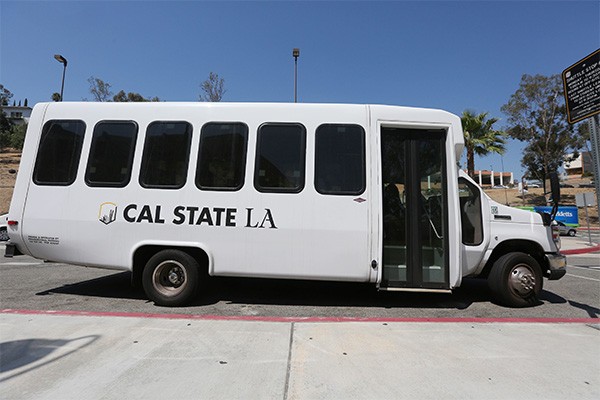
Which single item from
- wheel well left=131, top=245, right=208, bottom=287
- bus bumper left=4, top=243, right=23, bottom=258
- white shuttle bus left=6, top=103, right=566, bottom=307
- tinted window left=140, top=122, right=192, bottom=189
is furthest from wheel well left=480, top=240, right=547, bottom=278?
bus bumper left=4, top=243, right=23, bottom=258

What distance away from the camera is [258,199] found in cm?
455

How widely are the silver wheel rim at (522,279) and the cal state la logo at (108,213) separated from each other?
587 cm

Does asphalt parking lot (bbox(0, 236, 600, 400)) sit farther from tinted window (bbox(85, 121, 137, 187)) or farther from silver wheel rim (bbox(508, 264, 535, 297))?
tinted window (bbox(85, 121, 137, 187))

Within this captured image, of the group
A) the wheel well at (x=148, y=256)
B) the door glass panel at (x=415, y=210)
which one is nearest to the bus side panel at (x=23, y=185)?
the wheel well at (x=148, y=256)

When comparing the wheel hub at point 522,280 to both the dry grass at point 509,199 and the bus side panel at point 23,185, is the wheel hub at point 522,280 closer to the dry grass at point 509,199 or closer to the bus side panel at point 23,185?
the bus side panel at point 23,185

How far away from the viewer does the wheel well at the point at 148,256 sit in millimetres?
4738

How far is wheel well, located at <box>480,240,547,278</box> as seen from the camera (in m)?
5.04

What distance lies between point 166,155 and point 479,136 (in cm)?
2017

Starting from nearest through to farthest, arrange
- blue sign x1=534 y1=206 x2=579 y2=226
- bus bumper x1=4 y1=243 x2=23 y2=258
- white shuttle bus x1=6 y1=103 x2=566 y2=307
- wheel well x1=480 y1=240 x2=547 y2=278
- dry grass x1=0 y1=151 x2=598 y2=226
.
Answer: white shuttle bus x1=6 y1=103 x2=566 y2=307 < bus bumper x1=4 y1=243 x2=23 y2=258 < wheel well x1=480 y1=240 x2=547 y2=278 < blue sign x1=534 y1=206 x2=579 y2=226 < dry grass x1=0 y1=151 x2=598 y2=226

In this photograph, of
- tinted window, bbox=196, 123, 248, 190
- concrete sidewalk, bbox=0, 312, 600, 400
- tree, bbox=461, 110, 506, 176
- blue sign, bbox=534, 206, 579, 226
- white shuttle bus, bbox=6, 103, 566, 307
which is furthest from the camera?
Answer: blue sign, bbox=534, 206, 579, 226

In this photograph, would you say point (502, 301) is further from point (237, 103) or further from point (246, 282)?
point (237, 103)

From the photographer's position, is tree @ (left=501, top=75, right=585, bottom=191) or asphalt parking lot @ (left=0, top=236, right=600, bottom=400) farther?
tree @ (left=501, top=75, right=585, bottom=191)

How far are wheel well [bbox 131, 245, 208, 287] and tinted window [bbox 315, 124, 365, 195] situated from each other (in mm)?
2000

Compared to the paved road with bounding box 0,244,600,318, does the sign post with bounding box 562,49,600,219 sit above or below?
above
